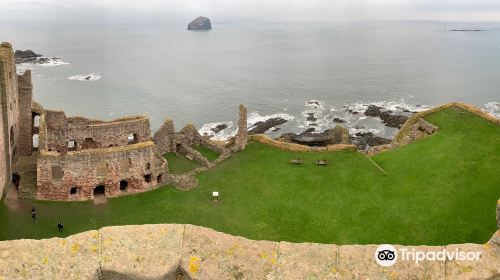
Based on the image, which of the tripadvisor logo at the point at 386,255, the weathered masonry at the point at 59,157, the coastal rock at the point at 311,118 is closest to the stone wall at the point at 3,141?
the weathered masonry at the point at 59,157

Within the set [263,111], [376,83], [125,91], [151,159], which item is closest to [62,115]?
[151,159]

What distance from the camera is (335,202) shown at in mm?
35094

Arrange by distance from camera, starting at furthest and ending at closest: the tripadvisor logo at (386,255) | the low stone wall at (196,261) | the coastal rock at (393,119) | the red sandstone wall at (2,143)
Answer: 1. the coastal rock at (393,119)
2. the red sandstone wall at (2,143)
3. the tripadvisor logo at (386,255)
4. the low stone wall at (196,261)

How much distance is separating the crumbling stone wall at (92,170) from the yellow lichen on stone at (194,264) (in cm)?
3130

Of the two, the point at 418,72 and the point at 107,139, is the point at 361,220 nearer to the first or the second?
the point at 107,139

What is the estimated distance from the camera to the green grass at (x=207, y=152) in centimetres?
4506

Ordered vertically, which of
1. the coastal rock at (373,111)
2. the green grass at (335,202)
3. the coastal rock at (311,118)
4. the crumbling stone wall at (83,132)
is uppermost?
the crumbling stone wall at (83,132)

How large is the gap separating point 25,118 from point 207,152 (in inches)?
650

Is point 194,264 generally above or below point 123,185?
above

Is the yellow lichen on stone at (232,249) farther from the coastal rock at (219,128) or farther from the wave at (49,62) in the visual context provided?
the wave at (49,62)

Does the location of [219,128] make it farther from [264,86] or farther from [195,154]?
[264,86]

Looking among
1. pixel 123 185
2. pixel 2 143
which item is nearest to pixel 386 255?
pixel 123 185

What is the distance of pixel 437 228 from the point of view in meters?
30.5

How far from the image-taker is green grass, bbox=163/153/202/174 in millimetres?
42844
